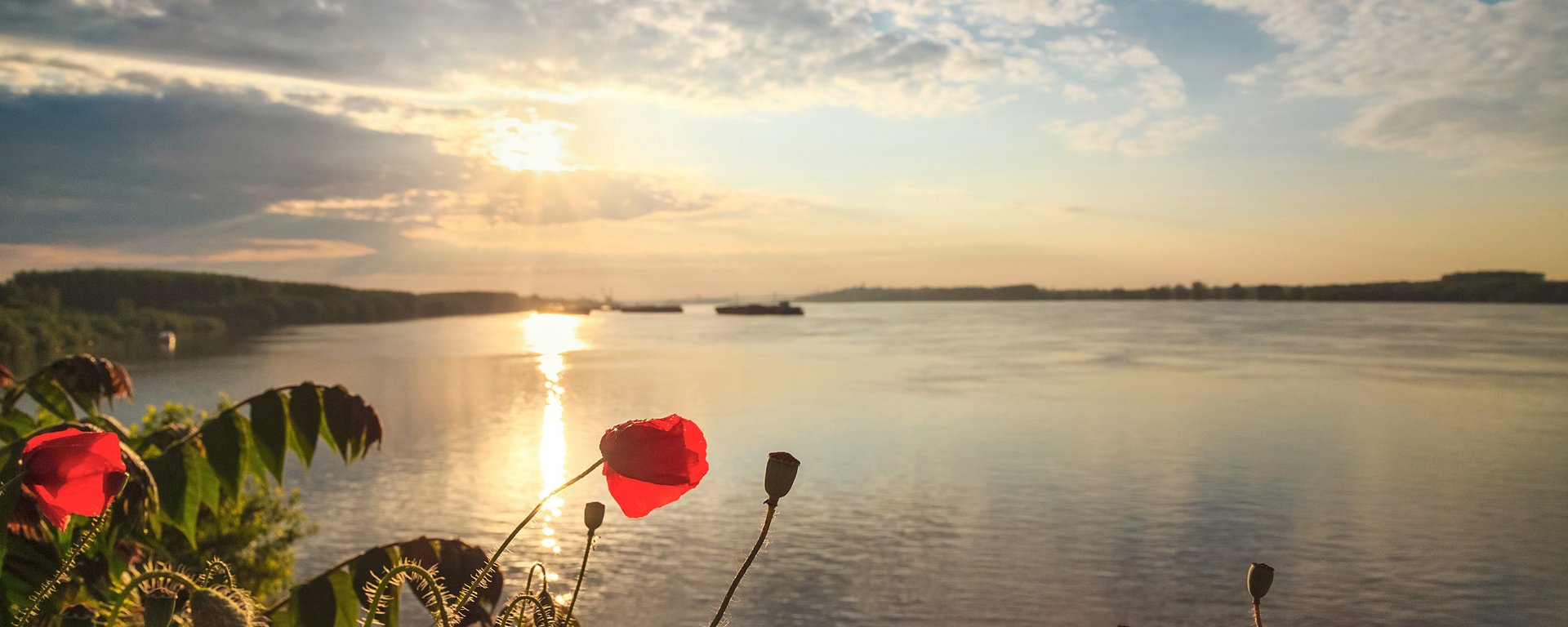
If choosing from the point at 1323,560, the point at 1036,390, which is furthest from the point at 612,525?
the point at 1036,390

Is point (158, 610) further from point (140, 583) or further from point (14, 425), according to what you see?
point (14, 425)

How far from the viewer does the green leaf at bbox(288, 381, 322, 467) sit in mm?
3664

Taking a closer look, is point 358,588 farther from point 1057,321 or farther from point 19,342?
→ point 1057,321

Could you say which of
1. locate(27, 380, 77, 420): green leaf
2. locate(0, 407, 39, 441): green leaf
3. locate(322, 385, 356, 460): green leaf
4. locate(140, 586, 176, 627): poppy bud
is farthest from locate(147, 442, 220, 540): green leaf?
locate(140, 586, 176, 627): poppy bud

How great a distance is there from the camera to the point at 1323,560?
90.3 ft

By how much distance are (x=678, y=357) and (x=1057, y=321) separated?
11165 cm

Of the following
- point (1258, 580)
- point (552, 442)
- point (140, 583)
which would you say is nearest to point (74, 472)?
point (140, 583)

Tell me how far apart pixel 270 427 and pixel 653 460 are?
2914 mm

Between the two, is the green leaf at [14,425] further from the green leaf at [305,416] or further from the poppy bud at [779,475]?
the poppy bud at [779,475]

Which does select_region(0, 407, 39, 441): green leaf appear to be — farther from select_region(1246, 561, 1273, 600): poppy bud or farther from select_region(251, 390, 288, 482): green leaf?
select_region(1246, 561, 1273, 600): poppy bud

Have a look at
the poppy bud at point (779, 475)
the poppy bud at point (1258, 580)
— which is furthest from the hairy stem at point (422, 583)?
the poppy bud at point (1258, 580)

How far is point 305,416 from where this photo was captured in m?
3.69

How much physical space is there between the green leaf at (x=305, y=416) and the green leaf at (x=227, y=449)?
0.61ft

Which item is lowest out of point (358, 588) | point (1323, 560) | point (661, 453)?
point (1323, 560)
